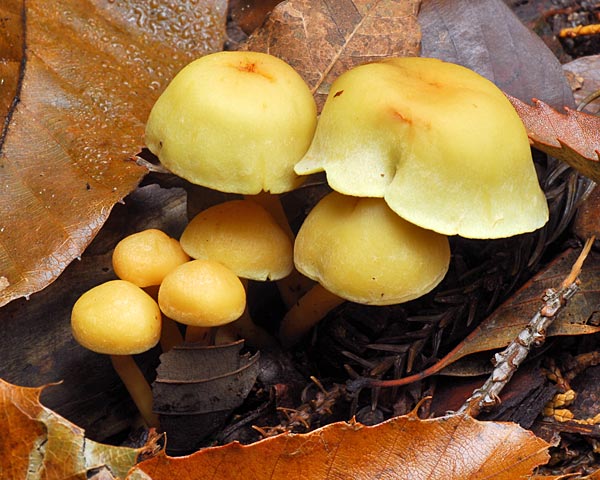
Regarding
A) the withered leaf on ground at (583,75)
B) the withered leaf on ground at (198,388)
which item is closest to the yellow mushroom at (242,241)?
the withered leaf on ground at (198,388)

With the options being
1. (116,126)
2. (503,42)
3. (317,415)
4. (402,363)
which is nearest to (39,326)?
(116,126)

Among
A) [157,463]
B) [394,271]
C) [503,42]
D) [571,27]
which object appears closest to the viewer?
[157,463]

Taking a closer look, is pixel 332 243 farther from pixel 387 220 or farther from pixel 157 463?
pixel 157 463

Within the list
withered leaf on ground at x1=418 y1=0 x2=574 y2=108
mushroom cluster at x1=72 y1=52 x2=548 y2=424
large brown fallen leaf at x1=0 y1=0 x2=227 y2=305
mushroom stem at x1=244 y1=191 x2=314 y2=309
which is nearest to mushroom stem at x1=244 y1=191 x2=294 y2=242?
mushroom stem at x1=244 y1=191 x2=314 y2=309

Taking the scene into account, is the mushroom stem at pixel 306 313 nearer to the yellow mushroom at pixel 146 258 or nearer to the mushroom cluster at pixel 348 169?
the mushroom cluster at pixel 348 169

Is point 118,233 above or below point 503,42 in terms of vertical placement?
below

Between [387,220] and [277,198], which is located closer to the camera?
[387,220]
